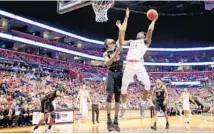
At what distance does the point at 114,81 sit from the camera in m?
7.06

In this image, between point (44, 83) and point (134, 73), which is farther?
point (44, 83)

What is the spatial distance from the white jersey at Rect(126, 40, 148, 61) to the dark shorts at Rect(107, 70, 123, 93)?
595 mm

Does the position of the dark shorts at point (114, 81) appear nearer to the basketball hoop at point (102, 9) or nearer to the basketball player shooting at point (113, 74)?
the basketball player shooting at point (113, 74)

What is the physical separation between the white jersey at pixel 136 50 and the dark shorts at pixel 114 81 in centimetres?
60

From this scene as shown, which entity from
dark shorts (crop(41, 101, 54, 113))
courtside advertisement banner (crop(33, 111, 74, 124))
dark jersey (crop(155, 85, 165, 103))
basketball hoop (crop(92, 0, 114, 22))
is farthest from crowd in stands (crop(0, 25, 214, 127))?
dark jersey (crop(155, 85, 165, 103))

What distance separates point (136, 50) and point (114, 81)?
1041 millimetres

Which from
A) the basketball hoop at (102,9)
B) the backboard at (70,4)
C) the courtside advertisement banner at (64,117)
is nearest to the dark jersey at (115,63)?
the backboard at (70,4)

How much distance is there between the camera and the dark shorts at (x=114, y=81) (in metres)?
6.98

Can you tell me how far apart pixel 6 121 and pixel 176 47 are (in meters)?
37.4

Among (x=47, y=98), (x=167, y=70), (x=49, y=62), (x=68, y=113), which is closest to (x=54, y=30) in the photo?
(x=49, y=62)

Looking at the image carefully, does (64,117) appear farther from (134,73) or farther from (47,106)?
(134,73)

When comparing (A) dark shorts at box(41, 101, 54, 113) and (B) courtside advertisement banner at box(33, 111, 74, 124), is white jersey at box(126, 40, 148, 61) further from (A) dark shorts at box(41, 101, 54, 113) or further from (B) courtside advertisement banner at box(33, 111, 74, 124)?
(B) courtside advertisement banner at box(33, 111, 74, 124)

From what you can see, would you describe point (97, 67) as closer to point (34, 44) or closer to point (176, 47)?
point (34, 44)

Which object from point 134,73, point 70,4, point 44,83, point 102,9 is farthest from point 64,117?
point 134,73
